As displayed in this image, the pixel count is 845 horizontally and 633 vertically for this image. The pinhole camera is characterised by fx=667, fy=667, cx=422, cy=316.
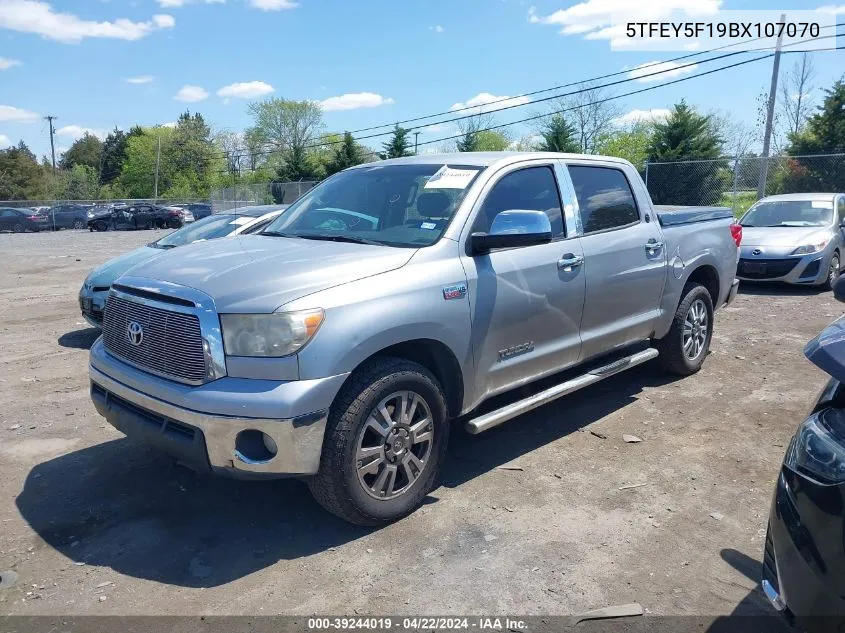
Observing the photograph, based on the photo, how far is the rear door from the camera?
4785mm

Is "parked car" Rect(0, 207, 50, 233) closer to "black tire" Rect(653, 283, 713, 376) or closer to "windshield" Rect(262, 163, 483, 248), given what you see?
"windshield" Rect(262, 163, 483, 248)

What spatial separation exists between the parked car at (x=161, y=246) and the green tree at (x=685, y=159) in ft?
58.9

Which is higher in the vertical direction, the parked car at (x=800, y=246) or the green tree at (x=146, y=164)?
the green tree at (x=146, y=164)

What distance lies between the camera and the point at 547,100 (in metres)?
32.9

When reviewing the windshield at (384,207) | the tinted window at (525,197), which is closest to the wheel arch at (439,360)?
the windshield at (384,207)

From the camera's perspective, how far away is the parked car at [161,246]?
746 centimetres

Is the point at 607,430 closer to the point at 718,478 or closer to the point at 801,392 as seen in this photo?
the point at 718,478

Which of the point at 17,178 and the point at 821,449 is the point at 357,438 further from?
the point at 17,178

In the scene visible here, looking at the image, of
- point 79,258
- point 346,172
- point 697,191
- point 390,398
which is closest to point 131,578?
point 390,398

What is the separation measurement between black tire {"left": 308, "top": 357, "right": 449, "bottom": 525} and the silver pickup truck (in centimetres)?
1

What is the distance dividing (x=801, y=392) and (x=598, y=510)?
3099 mm

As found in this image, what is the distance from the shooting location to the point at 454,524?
Result: 3.64 meters

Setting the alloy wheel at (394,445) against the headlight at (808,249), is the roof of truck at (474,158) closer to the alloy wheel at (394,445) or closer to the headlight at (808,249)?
the alloy wheel at (394,445)

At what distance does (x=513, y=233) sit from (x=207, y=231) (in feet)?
19.7
